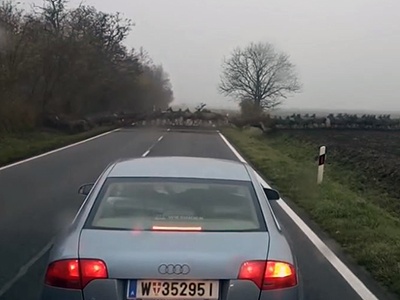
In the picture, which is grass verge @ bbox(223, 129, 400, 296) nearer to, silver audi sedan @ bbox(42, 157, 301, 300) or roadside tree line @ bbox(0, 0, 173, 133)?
silver audi sedan @ bbox(42, 157, 301, 300)

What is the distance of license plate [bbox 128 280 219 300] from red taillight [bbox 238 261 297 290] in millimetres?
197

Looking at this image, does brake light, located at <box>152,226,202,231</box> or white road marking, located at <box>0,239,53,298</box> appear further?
white road marking, located at <box>0,239,53,298</box>

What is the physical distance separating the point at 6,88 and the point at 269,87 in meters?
59.4

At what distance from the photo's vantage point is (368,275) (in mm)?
7555

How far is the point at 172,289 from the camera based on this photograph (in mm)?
4109

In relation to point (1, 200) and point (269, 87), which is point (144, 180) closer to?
point (1, 200)

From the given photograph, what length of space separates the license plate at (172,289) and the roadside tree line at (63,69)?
93.0 feet

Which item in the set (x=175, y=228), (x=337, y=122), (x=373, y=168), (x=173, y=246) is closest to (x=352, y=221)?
(x=175, y=228)

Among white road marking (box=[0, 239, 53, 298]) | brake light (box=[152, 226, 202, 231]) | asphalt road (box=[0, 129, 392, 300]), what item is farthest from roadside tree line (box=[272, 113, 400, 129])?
brake light (box=[152, 226, 202, 231])

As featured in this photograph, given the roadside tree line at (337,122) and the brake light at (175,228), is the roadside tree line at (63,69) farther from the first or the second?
the brake light at (175,228)

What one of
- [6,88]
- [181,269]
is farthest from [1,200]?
[6,88]

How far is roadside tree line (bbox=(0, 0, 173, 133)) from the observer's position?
3312 centimetres

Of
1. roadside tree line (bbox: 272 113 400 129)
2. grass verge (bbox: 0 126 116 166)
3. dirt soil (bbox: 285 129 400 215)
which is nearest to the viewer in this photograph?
dirt soil (bbox: 285 129 400 215)

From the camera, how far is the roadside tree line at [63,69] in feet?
109
